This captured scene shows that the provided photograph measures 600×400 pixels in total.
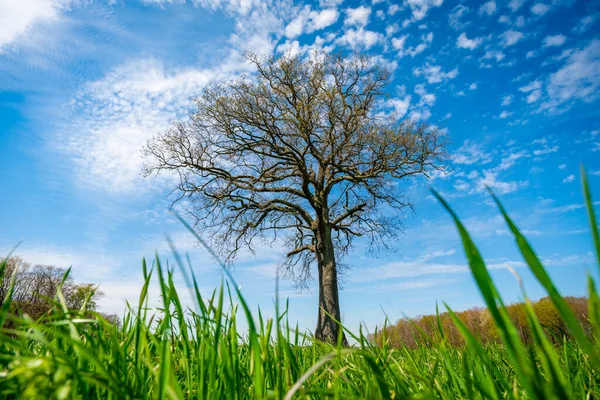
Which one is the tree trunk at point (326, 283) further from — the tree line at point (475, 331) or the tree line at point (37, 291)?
the tree line at point (37, 291)

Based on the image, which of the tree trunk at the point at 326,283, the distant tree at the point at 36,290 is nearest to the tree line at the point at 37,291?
the distant tree at the point at 36,290

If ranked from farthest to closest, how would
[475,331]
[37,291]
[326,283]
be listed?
[326,283]
[475,331]
[37,291]

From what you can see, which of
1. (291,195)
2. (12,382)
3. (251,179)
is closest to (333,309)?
(291,195)

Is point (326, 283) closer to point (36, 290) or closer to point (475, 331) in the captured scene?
point (475, 331)

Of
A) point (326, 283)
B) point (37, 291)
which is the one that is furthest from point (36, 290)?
point (326, 283)

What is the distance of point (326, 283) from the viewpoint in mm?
13352

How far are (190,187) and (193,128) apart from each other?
2.18 meters

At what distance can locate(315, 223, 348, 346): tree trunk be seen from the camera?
42.2 feet

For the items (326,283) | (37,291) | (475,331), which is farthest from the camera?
(326,283)

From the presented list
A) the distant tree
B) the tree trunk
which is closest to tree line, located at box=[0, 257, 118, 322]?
the distant tree

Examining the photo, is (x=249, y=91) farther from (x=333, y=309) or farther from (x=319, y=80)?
(x=333, y=309)

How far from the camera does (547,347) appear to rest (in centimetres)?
38

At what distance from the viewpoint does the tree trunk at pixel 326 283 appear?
12.9 metres

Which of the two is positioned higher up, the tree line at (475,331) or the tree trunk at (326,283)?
the tree trunk at (326,283)
